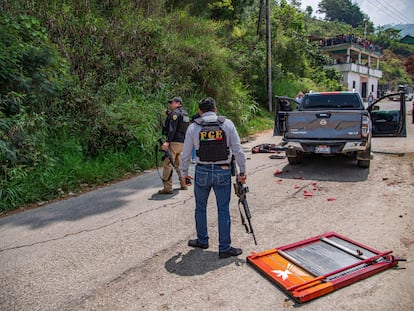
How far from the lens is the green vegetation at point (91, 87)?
7.19 meters

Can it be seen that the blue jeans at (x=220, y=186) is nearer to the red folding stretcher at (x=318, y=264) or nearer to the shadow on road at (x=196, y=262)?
the shadow on road at (x=196, y=262)

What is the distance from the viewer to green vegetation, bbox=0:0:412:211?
719cm

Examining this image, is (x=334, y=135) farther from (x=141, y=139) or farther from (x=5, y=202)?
(x=5, y=202)

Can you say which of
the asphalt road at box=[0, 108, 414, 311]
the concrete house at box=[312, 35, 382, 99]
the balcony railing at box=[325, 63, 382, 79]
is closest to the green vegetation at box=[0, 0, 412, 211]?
the asphalt road at box=[0, 108, 414, 311]

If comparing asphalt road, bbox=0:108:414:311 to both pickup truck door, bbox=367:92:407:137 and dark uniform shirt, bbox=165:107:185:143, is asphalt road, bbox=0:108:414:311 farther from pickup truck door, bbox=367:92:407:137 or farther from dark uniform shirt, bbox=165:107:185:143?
pickup truck door, bbox=367:92:407:137

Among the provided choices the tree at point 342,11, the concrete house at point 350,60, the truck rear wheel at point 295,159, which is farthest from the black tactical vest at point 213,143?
the tree at point 342,11

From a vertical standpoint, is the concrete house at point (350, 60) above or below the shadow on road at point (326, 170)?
above

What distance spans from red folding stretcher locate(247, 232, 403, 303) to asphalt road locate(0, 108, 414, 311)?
0.09 metres

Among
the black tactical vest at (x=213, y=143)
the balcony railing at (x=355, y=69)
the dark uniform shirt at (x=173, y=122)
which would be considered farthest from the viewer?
the balcony railing at (x=355, y=69)

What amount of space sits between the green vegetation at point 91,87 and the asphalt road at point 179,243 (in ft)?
3.09

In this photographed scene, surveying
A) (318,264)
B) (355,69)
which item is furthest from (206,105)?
(355,69)

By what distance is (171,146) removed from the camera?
6984 millimetres

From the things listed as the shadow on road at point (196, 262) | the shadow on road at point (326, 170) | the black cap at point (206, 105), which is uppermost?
the black cap at point (206, 105)

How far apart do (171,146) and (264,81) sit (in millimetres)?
15107
